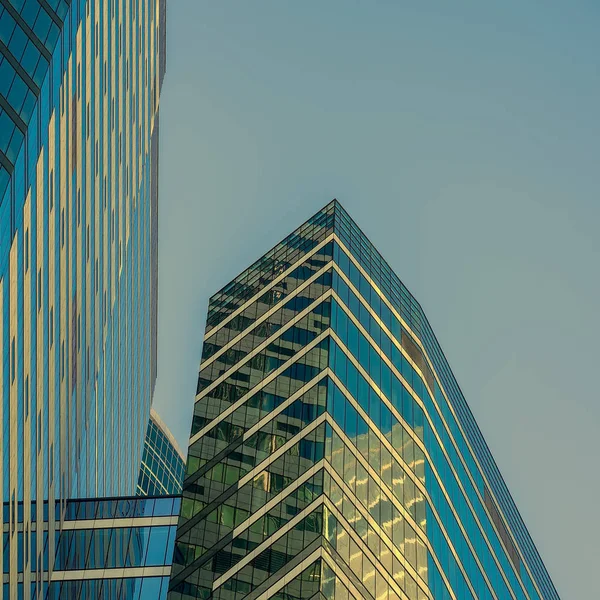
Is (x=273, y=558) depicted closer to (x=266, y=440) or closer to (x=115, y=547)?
(x=266, y=440)

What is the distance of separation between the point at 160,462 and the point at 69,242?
79.9 metres

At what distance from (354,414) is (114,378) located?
36.3 meters

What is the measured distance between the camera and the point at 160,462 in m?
148

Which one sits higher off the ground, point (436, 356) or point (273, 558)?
point (436, 356)

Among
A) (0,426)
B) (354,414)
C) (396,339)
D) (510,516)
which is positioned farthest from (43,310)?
(510,516)

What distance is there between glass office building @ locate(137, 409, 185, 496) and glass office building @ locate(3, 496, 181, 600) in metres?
53.4

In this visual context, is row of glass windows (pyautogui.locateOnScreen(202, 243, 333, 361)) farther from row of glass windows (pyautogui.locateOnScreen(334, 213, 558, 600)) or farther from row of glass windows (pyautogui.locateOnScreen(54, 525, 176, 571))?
row of glass windows (pyautogui.locateOnScreen(54, 525, 176, 571))

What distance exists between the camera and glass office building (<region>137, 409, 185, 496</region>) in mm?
140125

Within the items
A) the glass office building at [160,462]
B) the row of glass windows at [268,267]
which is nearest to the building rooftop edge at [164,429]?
the glass office building at [160,462]

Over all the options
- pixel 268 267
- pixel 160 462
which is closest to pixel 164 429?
pixel 160 462

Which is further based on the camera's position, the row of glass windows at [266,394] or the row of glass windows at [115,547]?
the row of glass windows at [115,547]

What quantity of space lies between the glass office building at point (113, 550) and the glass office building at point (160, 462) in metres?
53.4

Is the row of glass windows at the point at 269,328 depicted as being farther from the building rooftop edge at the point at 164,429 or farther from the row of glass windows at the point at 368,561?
the building rooftop edge at the point at 164,429

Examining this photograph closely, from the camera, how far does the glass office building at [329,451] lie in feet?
231
